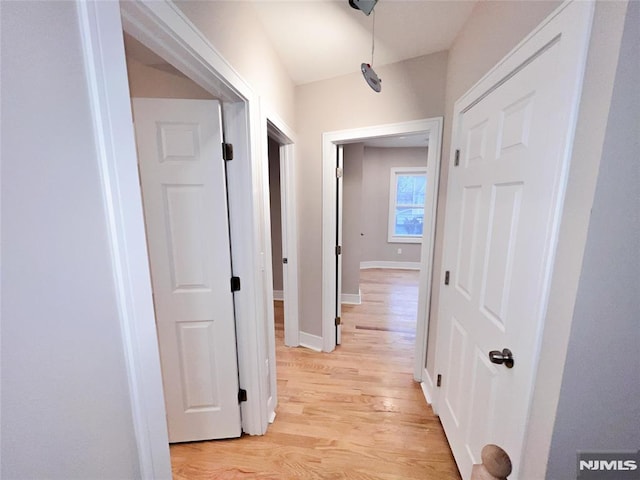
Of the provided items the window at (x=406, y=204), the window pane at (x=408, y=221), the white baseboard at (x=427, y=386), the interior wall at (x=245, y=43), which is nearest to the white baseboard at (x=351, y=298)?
the white baseboard at (x=427, y=386)

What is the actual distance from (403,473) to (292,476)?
611 mm

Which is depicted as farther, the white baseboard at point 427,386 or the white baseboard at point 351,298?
the white baseboard at point 351,298

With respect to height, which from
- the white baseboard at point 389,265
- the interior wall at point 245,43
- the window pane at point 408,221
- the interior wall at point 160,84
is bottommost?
the white baseboard at point 389,265

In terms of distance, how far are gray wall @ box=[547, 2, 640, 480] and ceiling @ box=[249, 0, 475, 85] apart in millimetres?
1073

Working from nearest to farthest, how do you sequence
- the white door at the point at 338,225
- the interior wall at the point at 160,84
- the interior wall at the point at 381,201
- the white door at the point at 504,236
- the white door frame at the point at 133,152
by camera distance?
the white door frame at the point at 133,152, the white door at the point at 504,236, the interior wall at the point at 160,84, the white door at the point at 338,225, the interior wall at the point at 381,201

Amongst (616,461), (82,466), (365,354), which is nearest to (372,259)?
(365,354)

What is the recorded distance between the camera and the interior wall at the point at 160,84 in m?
1.22

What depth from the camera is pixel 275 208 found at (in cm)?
373

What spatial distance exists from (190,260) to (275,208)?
2450 millimetres

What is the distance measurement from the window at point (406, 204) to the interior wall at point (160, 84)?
468 cm

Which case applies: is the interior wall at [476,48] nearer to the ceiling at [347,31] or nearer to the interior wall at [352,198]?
the ceiling at [347,31]

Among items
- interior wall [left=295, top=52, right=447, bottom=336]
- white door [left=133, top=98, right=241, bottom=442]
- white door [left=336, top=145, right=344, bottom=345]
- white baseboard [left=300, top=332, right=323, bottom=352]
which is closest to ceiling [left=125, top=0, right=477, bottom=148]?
interior wall [left=295, top=52, right=447, bottom=336]

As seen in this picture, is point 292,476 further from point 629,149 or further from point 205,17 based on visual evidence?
point 205,17

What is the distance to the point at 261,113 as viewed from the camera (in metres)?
1.45
